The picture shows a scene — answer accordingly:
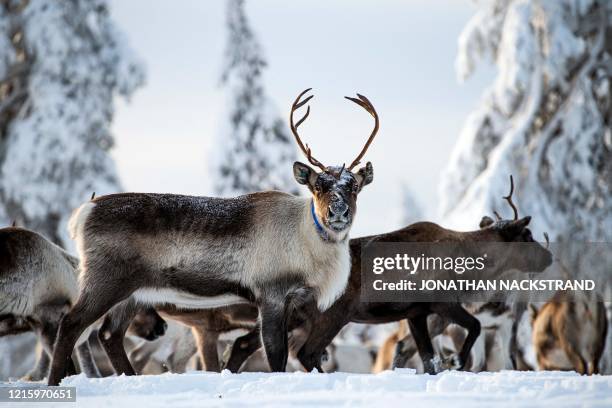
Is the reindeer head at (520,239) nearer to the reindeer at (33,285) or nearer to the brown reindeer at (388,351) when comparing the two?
the brown reindeer at (388,351)

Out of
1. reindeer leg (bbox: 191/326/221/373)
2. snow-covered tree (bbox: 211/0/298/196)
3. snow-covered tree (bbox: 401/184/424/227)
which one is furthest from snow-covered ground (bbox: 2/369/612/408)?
snow-covered tree (bbox: 401/184/424/227)

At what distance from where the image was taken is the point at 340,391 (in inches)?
242

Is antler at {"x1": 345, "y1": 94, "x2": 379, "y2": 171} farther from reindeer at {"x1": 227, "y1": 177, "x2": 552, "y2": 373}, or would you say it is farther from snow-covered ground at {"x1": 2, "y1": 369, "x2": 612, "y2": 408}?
snow-covered ground at {"x1": 2, "y1": 369, "x2": 612, "y2": 408}

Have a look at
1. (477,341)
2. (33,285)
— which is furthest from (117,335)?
(477,341)

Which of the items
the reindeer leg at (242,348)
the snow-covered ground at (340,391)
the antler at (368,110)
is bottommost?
the reindeer leg at (242,348)

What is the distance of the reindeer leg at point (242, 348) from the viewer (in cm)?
903

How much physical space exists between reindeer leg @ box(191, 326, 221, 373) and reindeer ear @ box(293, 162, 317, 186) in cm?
248

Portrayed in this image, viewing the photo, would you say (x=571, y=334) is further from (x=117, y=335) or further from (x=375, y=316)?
(x=117, y=335)

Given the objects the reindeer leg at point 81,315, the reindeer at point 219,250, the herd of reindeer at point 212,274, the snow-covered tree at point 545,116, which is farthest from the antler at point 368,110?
the snow-covered tree at point 545,116

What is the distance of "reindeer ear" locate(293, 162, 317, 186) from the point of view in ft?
25.4

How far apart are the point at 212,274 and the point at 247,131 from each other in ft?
60.1

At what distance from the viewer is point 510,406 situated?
5484 mm

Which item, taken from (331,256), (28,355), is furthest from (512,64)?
(331,256)

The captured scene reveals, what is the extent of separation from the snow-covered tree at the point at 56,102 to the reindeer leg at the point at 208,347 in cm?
1166
